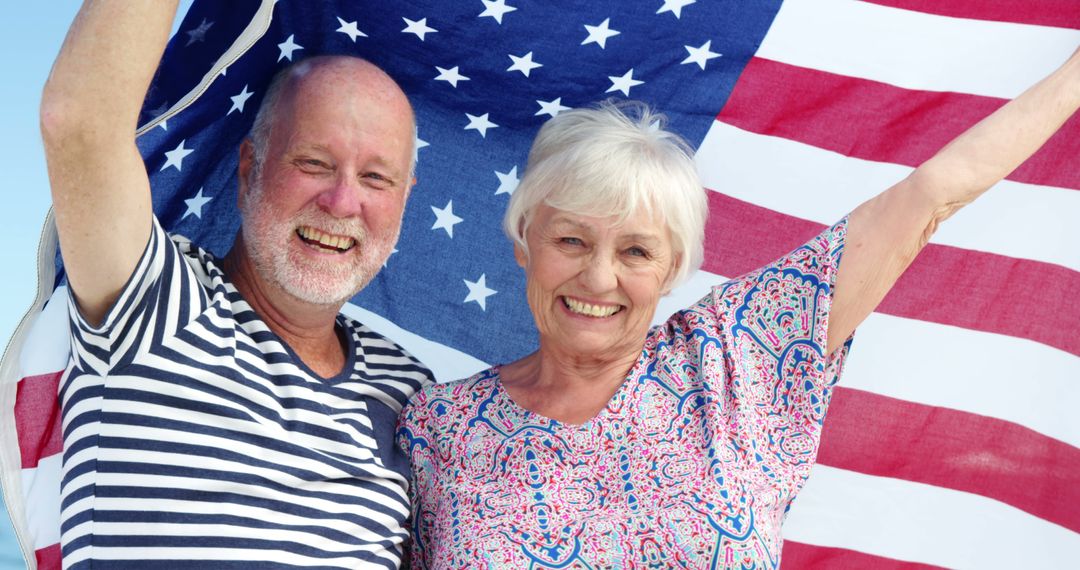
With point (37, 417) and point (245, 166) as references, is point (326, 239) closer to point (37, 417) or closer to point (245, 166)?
point (245, 166)

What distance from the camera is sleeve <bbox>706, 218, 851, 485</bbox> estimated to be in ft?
9.01

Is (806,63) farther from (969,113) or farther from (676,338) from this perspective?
(676,338)

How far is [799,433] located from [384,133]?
1.37m

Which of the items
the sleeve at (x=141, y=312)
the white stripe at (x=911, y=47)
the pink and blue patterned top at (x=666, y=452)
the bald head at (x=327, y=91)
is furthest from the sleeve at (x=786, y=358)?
the sleeve at (x=141, y=312)

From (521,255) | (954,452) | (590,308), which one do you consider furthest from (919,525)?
(521,255)

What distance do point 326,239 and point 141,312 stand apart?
0.65 metres

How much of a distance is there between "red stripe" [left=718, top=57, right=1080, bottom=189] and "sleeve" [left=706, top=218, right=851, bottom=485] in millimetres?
862

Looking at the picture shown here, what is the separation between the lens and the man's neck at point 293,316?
117 inches

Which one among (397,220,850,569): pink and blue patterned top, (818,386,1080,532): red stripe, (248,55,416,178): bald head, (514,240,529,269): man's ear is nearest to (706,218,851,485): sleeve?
(397,220,850,569): pink and blue patterned top

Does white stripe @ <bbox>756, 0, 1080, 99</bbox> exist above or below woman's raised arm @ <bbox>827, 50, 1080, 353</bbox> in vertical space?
above

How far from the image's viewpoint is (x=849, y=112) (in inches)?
141

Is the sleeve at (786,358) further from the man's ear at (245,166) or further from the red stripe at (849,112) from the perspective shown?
the man's ear at (245,166)

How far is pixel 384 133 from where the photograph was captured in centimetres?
308

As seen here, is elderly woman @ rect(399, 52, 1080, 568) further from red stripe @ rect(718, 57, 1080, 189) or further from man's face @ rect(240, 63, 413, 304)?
red stripe @ rect(718, 57, 1080, 189)
